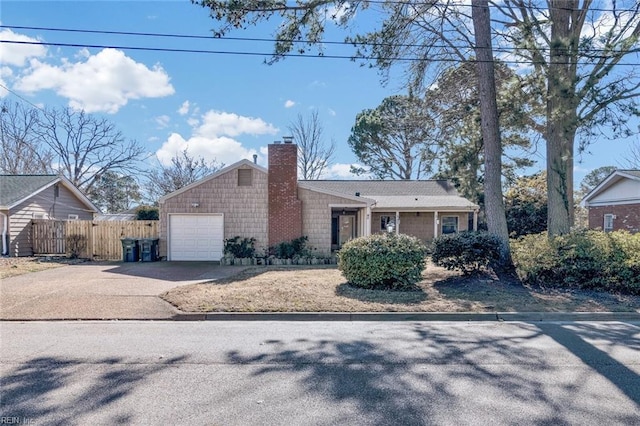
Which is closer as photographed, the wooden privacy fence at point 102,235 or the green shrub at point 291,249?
the green shrub at point 291,249

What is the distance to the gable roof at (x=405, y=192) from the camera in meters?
19.4

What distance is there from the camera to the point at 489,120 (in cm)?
1055

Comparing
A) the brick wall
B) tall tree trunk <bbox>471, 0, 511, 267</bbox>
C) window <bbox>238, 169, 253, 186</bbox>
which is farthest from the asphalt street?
the brick wall

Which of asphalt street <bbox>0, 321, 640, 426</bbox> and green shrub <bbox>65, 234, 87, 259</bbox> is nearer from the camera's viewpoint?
asphalt street <bbox>0, 321, 640, 426</bbox>

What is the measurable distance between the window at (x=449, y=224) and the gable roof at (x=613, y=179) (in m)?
8.40

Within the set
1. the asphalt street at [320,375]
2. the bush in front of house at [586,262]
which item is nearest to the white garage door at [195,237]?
the asphalt street at [320,375]

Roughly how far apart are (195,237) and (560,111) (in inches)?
525

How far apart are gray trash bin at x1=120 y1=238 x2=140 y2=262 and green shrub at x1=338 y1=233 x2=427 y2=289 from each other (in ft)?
33.6

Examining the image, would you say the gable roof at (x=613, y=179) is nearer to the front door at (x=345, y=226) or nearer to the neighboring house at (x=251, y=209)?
the neighboring house at (x=251, y=209)

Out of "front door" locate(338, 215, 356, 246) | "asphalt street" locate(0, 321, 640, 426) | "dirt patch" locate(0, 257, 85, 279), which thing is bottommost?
"asphalt street" locate(0, 321, 640, 426)

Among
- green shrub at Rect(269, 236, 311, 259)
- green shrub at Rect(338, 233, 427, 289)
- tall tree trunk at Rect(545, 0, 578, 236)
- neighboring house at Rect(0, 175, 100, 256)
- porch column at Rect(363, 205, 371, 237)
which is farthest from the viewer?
neighboring house at Rect(0, 175, 100, 256)

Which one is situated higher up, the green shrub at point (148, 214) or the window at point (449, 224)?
the green shrub at point (148, 214)

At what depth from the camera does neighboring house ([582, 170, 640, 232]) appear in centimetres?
1855

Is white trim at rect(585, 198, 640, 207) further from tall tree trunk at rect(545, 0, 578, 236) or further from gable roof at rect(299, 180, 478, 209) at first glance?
tall tree trunk at rect(545, 0, 578, 236)
